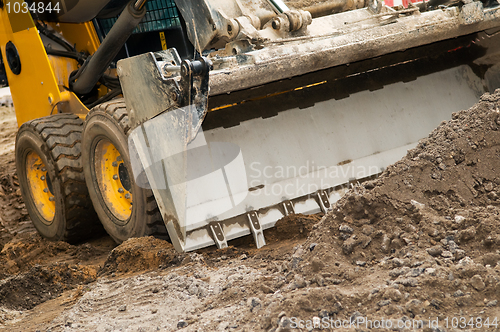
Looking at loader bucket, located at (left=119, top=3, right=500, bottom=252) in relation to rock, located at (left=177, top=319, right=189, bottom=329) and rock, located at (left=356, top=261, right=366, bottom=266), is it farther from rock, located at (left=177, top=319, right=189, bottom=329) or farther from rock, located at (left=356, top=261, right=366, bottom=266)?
rock, located at (left=356, top=261, right=366, bottom=266)

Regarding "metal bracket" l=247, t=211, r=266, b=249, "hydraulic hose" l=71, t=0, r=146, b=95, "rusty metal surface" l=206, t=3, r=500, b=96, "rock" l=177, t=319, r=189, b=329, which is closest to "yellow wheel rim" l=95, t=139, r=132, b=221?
"hydraulic hose" l=71, t=0, r=146, b=95

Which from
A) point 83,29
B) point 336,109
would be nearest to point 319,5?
point 336,109

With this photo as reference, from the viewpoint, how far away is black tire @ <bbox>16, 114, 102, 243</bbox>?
3.79m

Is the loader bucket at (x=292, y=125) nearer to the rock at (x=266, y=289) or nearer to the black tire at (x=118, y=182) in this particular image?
the black tire at (x=118, y=182)

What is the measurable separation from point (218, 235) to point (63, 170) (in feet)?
4.82

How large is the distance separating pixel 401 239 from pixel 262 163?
1280mm

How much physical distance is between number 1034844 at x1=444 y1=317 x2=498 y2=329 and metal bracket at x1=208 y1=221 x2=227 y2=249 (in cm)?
149

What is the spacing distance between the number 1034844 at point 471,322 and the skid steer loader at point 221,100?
1.45 m

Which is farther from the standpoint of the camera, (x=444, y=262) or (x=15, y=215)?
(x=15, y=215)

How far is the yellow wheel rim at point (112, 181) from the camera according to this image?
137 inches

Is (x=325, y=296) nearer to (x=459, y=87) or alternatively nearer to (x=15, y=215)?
(x=459, y=87)

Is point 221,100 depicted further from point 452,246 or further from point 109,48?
point 452,246

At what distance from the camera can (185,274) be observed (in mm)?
2615

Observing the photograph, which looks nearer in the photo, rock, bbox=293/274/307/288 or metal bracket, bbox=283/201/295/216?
rock, bbox=293/274/307/288
